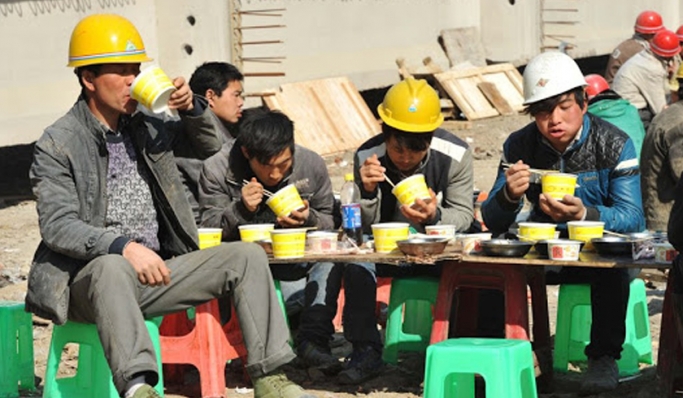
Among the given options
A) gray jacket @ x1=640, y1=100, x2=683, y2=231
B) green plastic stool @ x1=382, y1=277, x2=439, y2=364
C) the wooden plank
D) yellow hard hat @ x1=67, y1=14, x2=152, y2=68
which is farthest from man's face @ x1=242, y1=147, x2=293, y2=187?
the wooden plank

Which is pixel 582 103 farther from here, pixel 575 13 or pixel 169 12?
pixel 575 13

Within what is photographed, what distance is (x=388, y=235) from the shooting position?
692cm

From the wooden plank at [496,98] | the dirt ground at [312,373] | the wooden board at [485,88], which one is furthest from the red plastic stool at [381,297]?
the wooden plank at [496,98]

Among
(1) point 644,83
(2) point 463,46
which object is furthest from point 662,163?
(2) point 463,46

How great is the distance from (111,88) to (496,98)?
47.0 ft

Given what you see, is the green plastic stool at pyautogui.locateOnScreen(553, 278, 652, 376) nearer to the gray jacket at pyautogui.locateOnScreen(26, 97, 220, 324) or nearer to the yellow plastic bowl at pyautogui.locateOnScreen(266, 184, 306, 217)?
the yellow plastic bowl at pyautogui.locateOnScreen(266, 184, 306, 217)

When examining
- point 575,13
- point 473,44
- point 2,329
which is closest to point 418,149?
point 2,329

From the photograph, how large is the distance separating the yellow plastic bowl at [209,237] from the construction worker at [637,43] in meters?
9.14

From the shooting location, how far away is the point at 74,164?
657cm

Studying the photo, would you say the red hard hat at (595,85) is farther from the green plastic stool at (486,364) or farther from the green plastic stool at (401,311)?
the green plastic stool at (486,364)

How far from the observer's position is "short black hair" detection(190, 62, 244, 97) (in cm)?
895

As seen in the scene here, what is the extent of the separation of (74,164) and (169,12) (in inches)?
377

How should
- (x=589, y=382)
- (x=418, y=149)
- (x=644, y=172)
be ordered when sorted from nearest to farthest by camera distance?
(x=589, y=382) < (x=418, y=149) < (x=644, y=172)

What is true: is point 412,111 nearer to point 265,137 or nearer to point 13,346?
point 265,137
